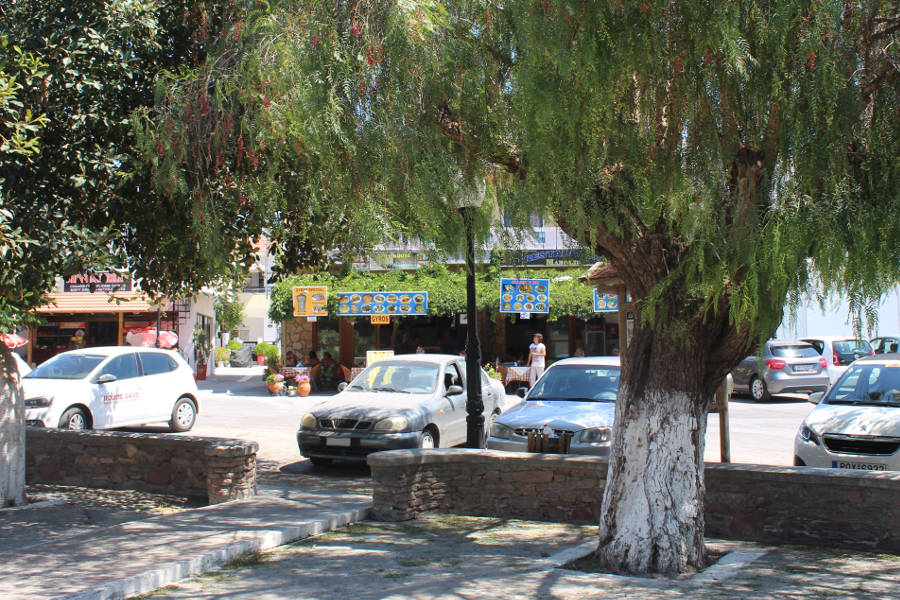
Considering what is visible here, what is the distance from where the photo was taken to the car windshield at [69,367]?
14555 millimetres

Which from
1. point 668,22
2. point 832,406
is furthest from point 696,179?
point 832,406

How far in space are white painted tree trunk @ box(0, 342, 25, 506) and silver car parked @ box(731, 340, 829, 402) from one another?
17033mm

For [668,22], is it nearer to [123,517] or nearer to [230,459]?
[230,459]

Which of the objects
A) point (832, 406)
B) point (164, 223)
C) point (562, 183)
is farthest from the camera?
point (832, 406)

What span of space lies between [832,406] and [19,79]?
9106mm

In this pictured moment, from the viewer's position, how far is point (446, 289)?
79.3ft

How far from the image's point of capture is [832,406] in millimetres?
9391

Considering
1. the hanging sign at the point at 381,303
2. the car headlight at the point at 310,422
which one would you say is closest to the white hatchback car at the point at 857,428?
the car headlight at the point at 310,422

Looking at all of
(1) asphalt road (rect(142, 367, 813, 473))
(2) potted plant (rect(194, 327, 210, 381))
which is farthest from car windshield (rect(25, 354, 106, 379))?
(2) potted plant (rect(194, 327, 210, 381))

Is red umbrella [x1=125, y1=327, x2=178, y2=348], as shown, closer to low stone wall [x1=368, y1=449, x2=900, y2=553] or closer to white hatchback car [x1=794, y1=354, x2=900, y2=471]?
low stone wall [x1=368, y1=449, x2=900, y2=553]

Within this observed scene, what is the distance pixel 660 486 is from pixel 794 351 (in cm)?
1741

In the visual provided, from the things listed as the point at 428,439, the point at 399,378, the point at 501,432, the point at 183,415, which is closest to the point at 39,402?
the point at 183,415

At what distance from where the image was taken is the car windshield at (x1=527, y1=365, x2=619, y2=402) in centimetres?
1112

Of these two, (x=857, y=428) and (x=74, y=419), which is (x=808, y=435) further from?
(x=74, y=419)
